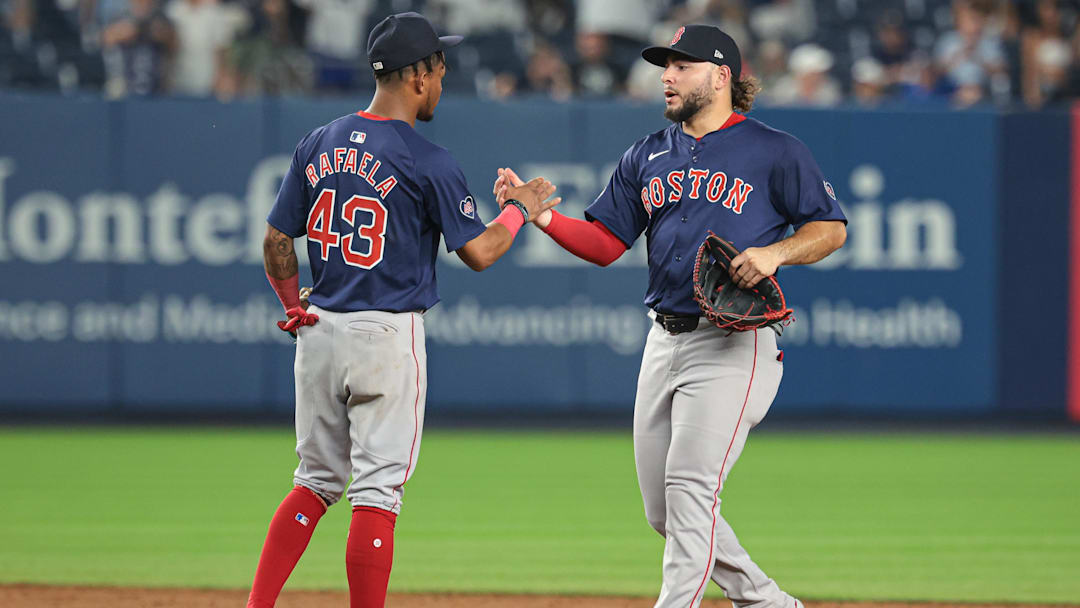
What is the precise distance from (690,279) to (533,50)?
27.3ft

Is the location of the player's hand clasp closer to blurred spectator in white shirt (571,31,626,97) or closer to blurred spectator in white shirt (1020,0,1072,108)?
blurred spectator in white shirt (571,31,626,97)

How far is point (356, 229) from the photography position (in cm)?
413

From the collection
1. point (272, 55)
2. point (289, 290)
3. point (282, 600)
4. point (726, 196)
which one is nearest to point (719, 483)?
point (726, 196)

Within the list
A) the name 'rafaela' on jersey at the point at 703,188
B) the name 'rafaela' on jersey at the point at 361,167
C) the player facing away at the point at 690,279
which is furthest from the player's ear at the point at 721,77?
the name 'rafaela' on jersey at the point at 361,167

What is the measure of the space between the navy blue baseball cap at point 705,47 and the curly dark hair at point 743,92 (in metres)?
0.06

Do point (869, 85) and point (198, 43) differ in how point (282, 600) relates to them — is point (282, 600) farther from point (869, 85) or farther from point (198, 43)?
point (869, 85)

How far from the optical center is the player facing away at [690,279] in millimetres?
4098

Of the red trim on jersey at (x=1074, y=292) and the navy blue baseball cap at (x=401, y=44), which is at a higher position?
the navy blue baseball cap at (x=401, y=44)

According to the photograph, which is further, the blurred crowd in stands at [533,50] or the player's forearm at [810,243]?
the blurred crowd in stands at [533,50]

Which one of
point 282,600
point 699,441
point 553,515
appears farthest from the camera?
point 553,515

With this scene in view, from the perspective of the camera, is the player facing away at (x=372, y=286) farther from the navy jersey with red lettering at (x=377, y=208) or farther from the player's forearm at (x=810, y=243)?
the player's forearm at (x=810, y=243)

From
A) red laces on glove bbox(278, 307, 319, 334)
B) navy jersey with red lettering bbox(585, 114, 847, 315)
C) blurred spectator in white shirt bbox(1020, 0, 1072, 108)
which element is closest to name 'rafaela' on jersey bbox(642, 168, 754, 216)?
navy jersey with red lettering bbox(585, 114, 847, 315)

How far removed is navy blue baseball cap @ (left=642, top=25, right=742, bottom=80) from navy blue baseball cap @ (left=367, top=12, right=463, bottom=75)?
74 cm

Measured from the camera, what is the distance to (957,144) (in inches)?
424
